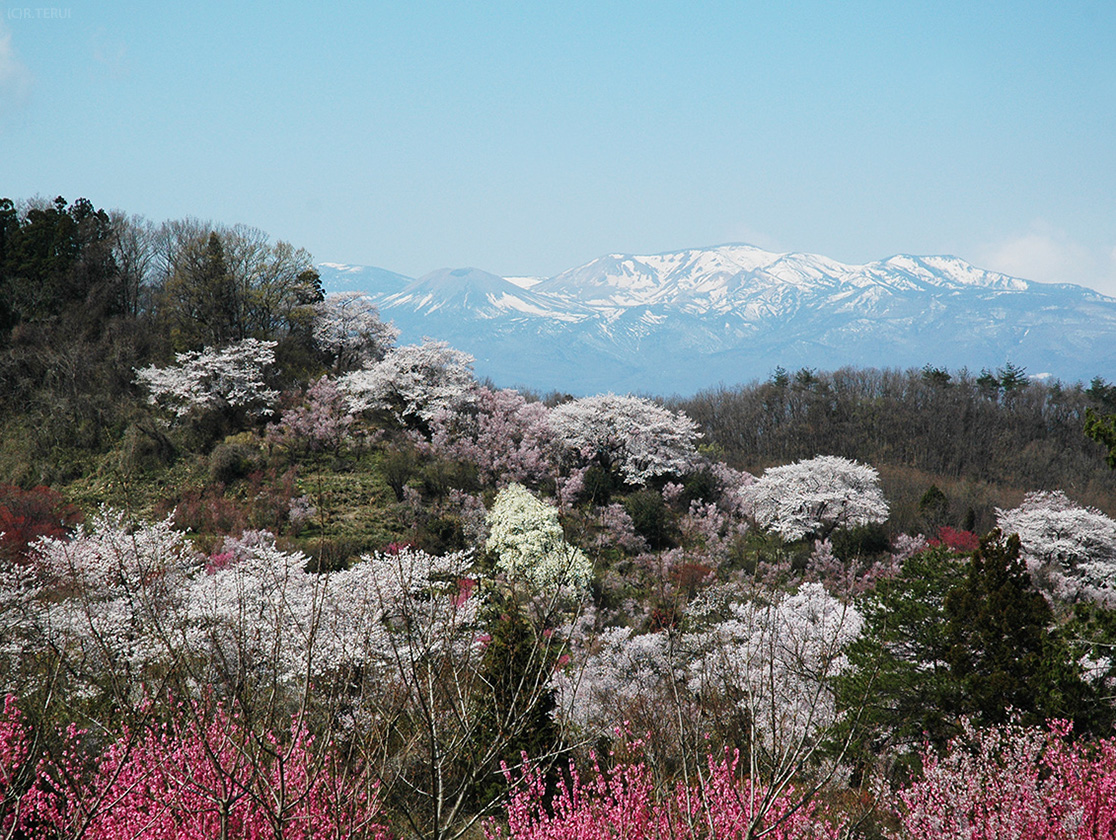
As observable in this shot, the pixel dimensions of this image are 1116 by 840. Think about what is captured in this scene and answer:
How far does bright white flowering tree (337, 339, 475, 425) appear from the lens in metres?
25.9

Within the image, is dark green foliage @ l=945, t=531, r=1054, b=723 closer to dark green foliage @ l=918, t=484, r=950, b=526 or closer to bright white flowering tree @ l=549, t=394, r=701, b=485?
bright white flowering tree @ l=549, t=394, r=701, b=485

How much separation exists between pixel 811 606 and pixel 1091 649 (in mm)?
6425

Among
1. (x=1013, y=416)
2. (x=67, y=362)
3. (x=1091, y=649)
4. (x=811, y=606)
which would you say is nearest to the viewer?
(x=1091, y=649)

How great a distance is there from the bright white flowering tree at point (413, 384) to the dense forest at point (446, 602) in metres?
0.17

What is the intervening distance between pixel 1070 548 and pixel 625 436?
50.8 feet

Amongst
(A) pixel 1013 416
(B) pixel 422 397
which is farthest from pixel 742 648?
(A) pixel 1013 416

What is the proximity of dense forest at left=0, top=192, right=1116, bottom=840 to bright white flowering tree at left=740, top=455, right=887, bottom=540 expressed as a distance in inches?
4.4

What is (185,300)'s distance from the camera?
28.1 meters

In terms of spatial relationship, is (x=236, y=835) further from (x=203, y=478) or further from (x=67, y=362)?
(x=67, y=362)

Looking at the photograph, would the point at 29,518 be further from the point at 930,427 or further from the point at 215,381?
the point at 930,427

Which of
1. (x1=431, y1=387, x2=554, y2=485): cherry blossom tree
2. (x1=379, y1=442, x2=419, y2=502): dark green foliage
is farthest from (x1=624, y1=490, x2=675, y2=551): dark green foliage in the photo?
(x1=379, y1=442, x2=419, y2=502): dark green foliage

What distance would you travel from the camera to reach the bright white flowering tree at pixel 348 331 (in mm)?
30234

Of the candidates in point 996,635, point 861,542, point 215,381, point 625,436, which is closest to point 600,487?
point 625,436

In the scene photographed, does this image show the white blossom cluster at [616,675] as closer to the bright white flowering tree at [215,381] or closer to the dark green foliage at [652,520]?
the dark green foliage at [652,520]
